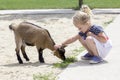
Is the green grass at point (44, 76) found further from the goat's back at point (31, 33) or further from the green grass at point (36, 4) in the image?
the green grass at point (36, 4)

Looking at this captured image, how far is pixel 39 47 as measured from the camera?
8.73 meters

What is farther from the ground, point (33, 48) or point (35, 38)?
point (35, 38)

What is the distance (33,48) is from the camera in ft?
35.9

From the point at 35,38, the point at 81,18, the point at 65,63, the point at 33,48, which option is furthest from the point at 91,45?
the point at 33,48

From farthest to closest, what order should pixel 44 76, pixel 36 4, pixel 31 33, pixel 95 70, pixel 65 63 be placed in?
1. pixel 36 4
2. pixel 31 33
3. pixel 65 63
4. pixel 95 70
5. pixel 44 76

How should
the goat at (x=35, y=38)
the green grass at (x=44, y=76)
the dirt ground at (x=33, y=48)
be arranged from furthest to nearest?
1. the goat at (x=35, y=38)
2. the dirt ground at (x=33, y=48)
3. the green grass at (x=44, y=76)

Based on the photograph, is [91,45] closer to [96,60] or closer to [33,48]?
[96,60]

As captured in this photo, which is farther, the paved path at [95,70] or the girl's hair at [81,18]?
the girl's hair at [81,18]

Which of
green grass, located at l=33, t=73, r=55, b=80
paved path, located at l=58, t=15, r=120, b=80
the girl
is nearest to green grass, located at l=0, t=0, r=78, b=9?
paved path, located at l=58, t=15, r=120, b=80

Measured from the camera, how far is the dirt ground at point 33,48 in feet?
25.8

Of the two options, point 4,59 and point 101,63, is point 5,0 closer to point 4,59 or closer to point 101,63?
point 4,59

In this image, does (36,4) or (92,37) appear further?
(36,4)

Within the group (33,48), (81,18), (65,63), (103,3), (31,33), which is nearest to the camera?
(81,18)

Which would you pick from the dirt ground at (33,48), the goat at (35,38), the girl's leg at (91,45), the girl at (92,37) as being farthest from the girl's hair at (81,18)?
the dirt ground at (33,48)
